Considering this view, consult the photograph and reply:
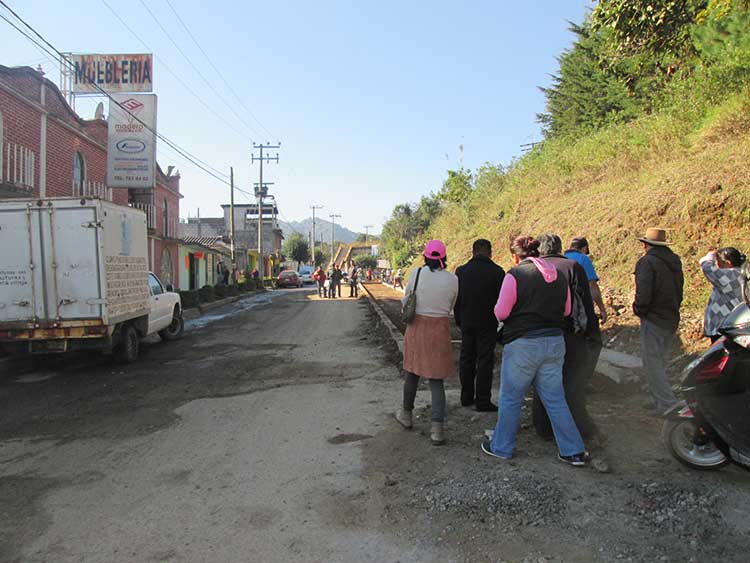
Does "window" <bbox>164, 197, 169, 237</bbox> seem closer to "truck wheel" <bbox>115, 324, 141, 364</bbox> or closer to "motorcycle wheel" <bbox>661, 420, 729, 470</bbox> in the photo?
"truck wheel" <bbox>115, 324, 141, 364</bbox>

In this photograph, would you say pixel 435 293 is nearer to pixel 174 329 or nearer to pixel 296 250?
pixel 174 329

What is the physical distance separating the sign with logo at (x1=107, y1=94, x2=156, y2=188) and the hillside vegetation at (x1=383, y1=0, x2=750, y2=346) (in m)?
11.6

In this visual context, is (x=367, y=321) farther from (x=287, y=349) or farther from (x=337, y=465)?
(x=337, y=465)

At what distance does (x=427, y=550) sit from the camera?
323cm

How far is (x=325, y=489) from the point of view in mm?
4156

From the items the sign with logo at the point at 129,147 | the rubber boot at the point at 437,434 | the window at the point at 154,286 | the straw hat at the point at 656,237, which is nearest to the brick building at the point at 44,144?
the sign with logo at the point at 129,147

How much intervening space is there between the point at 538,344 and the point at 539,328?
0.39ft

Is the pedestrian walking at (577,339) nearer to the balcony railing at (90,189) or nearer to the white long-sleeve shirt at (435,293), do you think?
the white long-sleeve shirt at (435,293)

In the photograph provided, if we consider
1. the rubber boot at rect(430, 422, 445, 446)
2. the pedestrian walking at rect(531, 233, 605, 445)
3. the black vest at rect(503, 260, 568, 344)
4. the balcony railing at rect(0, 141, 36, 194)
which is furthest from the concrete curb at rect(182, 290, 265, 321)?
the black vest at rect(503, 260, 568, 344)

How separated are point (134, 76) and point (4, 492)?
18.2 meters

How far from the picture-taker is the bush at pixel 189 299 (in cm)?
2072

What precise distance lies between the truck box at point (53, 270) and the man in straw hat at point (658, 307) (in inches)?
297

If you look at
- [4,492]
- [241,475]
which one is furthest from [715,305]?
[4,492]

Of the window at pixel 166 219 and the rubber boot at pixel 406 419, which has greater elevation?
the window at pixel 166 219
